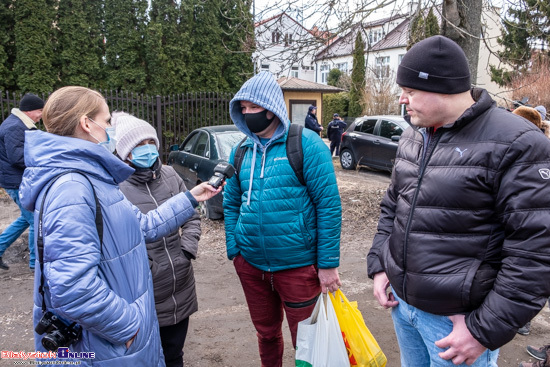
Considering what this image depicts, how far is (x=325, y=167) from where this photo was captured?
2459mm

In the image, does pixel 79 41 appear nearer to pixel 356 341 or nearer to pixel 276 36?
pixel 276 36

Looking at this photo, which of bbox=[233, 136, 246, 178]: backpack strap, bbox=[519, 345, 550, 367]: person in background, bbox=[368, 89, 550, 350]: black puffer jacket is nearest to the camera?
bbox=[368, 89, 550, 350]: black puffer jacket

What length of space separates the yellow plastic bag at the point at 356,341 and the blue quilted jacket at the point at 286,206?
283mm

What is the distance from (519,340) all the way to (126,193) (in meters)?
A: 3.43

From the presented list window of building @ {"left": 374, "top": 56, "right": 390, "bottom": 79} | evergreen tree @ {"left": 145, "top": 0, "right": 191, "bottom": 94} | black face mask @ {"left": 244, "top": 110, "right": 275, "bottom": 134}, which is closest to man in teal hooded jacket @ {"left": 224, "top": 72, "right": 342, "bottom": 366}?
black face mask @ {"left": 244, "top": 110, "right": 275, "bottom": 134}

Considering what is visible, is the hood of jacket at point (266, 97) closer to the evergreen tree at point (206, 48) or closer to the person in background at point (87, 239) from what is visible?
the person in background at point (87, 239)

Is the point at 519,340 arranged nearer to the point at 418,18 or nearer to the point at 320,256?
the point at 320,256

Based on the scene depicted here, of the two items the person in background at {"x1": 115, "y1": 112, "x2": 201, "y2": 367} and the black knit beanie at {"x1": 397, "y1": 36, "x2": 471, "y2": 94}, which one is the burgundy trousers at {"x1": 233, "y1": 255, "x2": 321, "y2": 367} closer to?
the person in background at {"x1": 115, "y1": 112, "x2": 201, "y2": 367}

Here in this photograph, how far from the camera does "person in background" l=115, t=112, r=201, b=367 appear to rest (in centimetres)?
254

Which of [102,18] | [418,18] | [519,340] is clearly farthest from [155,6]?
[519,340]

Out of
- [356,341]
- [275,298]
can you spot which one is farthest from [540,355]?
[275,298]

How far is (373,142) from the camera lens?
11945mm

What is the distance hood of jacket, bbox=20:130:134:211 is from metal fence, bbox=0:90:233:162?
30.3ft

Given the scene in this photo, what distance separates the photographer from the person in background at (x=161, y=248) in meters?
2.54
